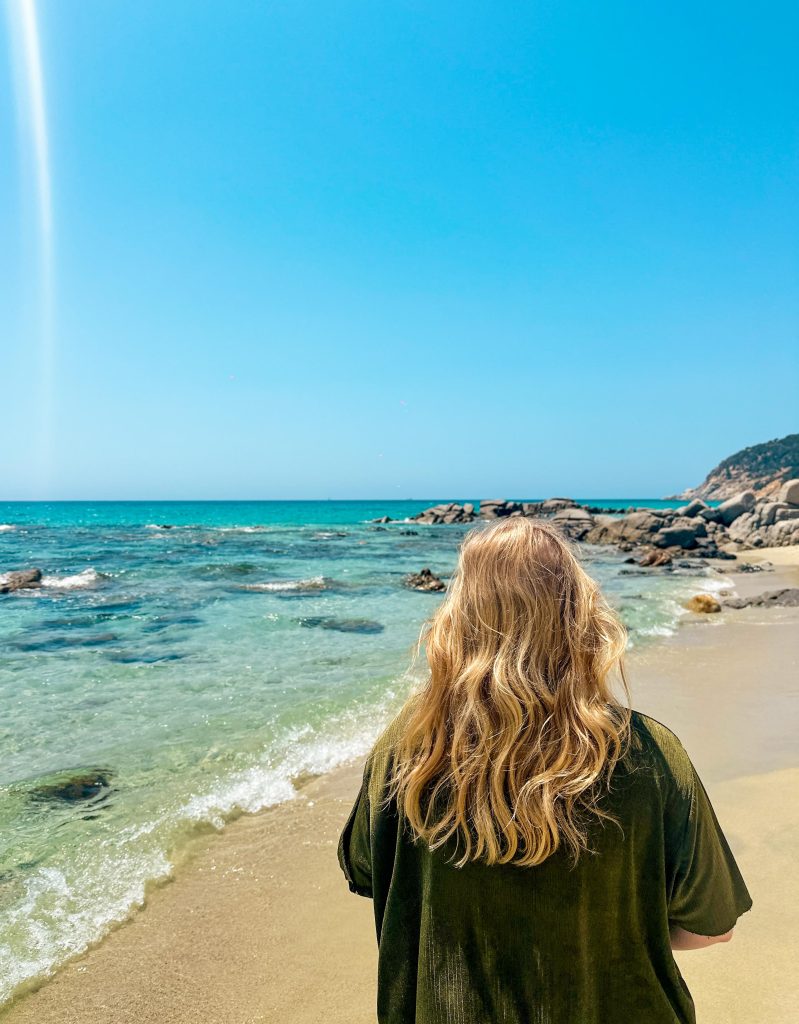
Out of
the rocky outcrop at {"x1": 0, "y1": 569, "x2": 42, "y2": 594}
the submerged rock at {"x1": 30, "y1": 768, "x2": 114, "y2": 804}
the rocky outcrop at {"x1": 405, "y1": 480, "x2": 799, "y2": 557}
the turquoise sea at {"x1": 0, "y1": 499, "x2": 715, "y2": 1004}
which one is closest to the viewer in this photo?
the turquoise sea at {"x1": 0, "y1": 499, "x2": 715, "y2": 1004}

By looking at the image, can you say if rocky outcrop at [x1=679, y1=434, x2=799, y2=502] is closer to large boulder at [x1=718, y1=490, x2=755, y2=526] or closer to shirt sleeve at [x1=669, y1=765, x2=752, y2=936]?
large boulder at [x1=718, y1=490, x2=755, y2=526]

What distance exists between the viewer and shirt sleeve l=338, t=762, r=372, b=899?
65.1 inches

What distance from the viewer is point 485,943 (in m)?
1.44

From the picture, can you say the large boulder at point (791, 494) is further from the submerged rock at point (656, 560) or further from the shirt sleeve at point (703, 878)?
the shirt sleeve at point (703, 878)

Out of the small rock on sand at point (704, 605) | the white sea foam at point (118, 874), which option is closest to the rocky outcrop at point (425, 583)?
the small rock on sand at point (704, 605)

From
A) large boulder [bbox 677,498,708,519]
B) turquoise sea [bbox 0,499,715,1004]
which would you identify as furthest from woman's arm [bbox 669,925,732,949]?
large boulder [bbox 677,498,708,519]

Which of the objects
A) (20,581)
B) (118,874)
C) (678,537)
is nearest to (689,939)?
(118,874)

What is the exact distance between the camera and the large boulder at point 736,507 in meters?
40.9

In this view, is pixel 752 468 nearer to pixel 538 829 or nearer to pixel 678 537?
pixel 678 537

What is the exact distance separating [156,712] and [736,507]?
138 ft

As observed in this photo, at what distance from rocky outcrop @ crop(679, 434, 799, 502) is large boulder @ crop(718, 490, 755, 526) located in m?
66.3

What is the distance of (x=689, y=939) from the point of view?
5.32ft

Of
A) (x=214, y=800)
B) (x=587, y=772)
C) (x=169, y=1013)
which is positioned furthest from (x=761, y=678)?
(x=587, y=772)

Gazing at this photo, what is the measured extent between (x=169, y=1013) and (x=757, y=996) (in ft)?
9.42
